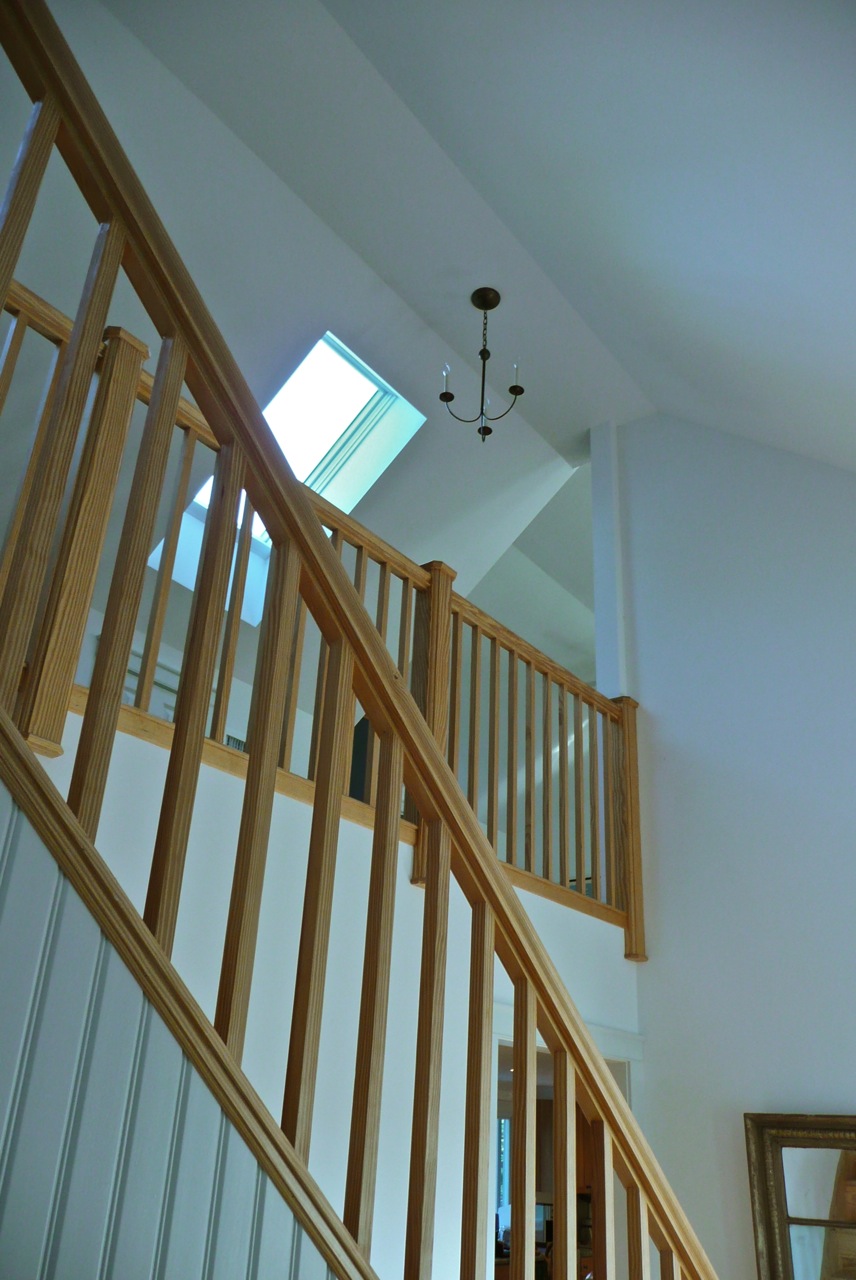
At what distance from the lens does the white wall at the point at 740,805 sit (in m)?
3.77

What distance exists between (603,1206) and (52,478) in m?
1.30

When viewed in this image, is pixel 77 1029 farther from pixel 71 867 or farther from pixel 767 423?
pixel 767 423

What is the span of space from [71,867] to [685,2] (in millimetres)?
2617

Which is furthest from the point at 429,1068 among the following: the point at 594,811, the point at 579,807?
the point at 594,811

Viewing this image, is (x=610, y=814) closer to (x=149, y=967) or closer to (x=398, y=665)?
(x=398, y=665)

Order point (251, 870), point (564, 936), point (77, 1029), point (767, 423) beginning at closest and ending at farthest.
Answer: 1. point (77, 1029)
2. point (251, 870)
3. point (564, 936)
4. point (767, 423)

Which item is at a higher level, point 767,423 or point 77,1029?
point 767,423

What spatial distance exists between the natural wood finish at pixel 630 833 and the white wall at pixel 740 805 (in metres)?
0.05

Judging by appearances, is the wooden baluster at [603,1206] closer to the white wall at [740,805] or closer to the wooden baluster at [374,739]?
the wooden baluster at [374,739]

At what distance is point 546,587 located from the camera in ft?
22.5

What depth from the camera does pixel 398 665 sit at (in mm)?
4223

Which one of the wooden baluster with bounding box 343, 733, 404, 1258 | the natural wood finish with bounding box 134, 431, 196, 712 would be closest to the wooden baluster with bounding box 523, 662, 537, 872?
the natural wood finish with bounding box 134, 431, 196, 712

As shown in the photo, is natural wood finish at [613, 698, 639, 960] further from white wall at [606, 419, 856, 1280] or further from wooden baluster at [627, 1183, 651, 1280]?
wooden baluster at [627, 1183, 651, 1280]

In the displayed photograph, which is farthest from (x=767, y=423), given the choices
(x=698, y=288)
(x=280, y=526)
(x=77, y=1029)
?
(x=77, y=1029)
